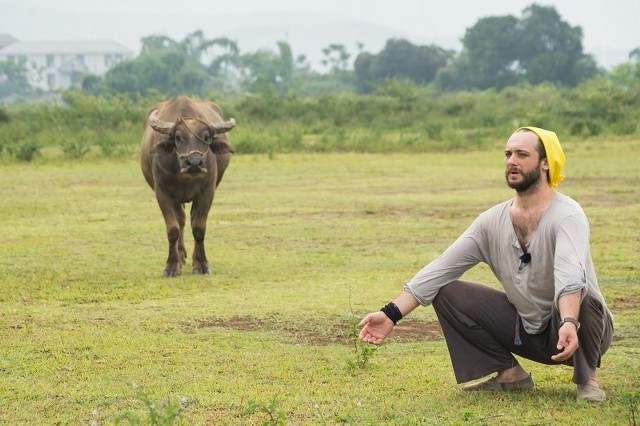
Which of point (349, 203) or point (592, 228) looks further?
point (349, 203)

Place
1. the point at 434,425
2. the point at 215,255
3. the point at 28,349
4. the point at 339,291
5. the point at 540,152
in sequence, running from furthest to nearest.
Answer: the point at 215,255 < the point at 339,291 < the point at 28,349 < the point at 540,152 < the point at 434,425

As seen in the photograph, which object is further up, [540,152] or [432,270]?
[540,152]

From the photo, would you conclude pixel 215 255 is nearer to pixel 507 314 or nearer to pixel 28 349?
pixel 28 349

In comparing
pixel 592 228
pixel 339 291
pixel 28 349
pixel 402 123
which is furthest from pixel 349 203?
pixel 402 123

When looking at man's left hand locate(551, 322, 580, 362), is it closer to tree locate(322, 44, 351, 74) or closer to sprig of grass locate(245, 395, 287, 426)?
sprig of grass locate(245, 395, 287, 426)

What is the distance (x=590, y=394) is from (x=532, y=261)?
764 millimetres

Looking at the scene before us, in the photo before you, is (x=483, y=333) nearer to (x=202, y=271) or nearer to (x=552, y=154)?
(x=552, y=154)

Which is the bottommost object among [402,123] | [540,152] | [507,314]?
[402,123]

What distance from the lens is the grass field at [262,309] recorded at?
6.46 meters

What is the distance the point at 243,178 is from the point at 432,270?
17.1m

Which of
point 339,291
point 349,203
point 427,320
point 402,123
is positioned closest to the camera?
point 427,320

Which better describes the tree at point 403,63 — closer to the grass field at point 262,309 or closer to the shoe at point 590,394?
the grass field at point 262,309

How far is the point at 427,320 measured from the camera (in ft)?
30.6

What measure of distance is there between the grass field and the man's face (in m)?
1.18
